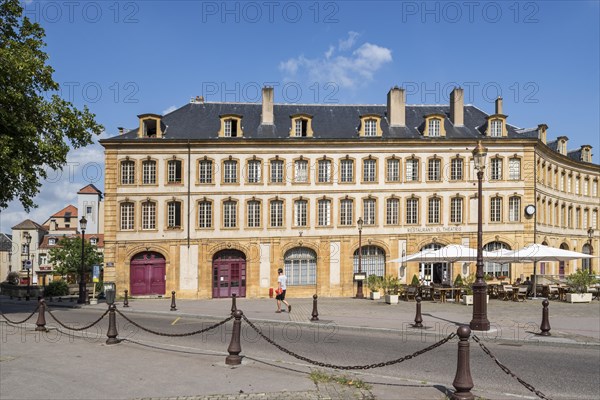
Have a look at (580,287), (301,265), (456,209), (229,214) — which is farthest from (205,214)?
(580,287)

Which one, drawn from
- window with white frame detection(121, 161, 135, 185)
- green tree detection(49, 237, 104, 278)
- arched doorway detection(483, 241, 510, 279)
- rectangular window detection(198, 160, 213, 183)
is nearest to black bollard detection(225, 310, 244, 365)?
Answer: rectangular window detection(198, 160, 213, 183)

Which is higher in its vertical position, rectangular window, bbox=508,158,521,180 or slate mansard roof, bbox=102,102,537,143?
slate mansard roof, bbox=102,102,537,143

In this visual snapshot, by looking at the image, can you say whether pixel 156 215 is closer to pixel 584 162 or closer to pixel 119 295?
pixel 119 295

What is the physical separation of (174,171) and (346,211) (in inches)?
421

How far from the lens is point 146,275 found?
3397 cm

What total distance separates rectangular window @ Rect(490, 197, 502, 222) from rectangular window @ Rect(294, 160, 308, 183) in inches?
458

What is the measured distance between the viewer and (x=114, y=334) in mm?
12719

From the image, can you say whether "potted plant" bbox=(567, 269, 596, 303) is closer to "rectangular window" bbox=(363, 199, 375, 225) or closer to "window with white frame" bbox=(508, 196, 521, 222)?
"window with white frame" bbox=(508, 196, 521, 222)

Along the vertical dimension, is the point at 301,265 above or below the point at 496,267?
above

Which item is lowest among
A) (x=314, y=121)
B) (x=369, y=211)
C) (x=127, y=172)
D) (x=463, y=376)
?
(x=463, y=376)

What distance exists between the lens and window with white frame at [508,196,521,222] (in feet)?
116

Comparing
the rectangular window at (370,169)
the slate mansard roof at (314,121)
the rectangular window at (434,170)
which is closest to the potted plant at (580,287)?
the rectangular window at (434,170)

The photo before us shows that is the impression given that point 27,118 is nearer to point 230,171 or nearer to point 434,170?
point 230,171

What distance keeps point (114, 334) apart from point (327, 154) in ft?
77.3
